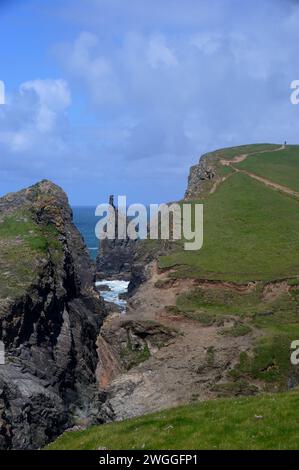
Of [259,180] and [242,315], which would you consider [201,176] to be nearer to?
[259,180]

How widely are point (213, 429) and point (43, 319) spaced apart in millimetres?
37285

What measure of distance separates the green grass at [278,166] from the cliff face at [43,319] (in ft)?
113

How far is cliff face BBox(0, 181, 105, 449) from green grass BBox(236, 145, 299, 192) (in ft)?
113

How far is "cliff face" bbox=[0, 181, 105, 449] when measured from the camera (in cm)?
3934

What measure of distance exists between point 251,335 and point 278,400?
864 inches

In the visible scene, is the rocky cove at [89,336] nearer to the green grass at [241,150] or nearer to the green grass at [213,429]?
the green grass at [213,429]

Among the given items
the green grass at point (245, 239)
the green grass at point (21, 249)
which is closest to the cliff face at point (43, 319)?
the green grass at point (21, 249)

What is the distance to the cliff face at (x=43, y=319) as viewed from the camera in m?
39.3

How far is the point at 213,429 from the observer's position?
59.9 feet

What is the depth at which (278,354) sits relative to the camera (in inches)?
1555

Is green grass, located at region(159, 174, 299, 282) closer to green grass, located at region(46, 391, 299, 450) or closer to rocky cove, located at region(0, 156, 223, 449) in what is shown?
rocky cove, located at region(0, 156, 223, 449)

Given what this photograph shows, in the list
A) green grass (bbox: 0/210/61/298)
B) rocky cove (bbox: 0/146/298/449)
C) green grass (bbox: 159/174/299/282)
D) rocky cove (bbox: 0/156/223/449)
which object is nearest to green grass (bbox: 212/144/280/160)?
green grass (bbox: 159/174/299/282)
